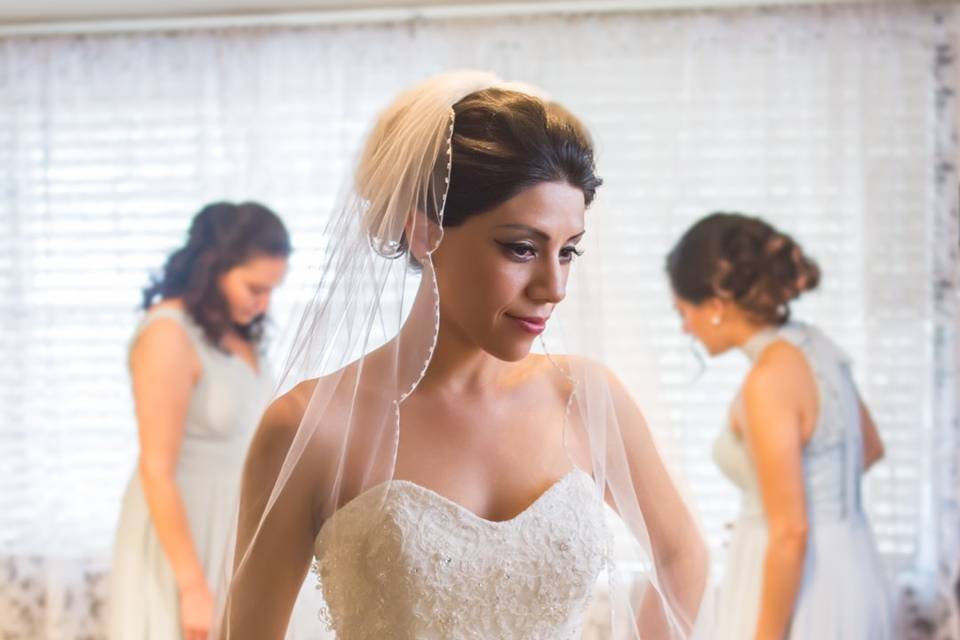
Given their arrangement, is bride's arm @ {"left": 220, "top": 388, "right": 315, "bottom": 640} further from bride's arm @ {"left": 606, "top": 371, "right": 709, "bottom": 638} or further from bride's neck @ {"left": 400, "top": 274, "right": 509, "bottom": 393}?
bride's arm @ {"left": 606, "top": 371, "right": 709, "bottom": 638}

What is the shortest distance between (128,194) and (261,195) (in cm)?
54

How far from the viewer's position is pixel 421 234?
1.57 metres

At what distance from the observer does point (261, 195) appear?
4250mm

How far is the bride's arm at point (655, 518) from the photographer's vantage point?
1713 mm

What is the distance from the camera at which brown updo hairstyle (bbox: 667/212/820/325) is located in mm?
3223

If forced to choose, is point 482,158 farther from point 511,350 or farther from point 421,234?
point 511,350

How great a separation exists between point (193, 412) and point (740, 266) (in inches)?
63.4

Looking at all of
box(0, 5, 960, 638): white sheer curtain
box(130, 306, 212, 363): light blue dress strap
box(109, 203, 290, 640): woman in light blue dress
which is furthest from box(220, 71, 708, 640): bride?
box(0, 5, 960, 638): white sheer curtain

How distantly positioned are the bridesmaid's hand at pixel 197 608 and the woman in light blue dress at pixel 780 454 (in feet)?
4.45

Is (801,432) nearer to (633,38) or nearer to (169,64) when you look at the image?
(633,38)

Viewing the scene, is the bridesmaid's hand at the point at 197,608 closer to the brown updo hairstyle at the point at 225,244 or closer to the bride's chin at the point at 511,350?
the brown updo hairstyle at the point at 225,244

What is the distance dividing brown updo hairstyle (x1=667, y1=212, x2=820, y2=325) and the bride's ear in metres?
1.81

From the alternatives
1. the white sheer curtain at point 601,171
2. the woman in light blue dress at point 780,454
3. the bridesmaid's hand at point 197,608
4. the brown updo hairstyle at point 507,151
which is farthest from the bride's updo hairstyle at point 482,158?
the white sheer curtain at point 601,171

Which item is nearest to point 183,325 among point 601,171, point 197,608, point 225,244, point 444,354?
point 225,244
